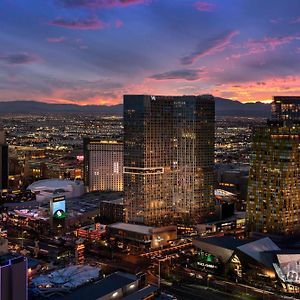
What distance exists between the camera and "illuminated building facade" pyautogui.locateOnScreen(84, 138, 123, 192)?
247ft

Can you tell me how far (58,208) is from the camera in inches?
2180

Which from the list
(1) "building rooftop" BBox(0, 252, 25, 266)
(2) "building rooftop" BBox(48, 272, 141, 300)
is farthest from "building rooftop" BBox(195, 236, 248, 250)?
(1) "building rooftop" BBox(0, 252, 25, 266)

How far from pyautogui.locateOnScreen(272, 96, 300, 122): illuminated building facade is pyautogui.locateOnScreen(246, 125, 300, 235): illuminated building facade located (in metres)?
8.88

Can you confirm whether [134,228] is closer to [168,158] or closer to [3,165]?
[168,158]

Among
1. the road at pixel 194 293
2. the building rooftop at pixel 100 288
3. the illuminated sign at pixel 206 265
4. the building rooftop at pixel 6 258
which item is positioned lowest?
the road at pixel 194 293

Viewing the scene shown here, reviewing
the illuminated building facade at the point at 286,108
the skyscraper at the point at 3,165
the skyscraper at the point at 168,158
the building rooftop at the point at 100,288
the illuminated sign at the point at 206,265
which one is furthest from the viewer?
the skyscraper at the point at 3,165

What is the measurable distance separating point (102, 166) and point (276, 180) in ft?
110

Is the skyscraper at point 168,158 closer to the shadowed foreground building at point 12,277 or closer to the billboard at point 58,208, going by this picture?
the billboard at point 58,208

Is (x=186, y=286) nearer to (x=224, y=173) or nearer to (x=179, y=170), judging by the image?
(x=179, y=170)

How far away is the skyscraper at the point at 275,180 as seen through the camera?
154 feet

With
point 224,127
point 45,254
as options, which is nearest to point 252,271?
point 45,254

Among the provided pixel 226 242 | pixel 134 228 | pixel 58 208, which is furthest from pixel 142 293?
pixel 58 208

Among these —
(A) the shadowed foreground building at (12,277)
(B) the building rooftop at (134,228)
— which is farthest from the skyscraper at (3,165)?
(A) the shadowed foreground building at (12,277)

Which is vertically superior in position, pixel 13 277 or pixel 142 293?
pixel 13 277
